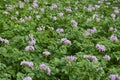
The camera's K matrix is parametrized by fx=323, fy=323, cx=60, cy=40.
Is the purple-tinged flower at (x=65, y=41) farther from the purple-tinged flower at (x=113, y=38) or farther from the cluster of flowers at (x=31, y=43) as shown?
the purple-tinged flower at (x=113, y=38)

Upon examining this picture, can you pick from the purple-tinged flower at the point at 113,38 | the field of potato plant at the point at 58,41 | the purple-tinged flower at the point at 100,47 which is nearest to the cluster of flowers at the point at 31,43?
the field of potato plant at the point at 58,41

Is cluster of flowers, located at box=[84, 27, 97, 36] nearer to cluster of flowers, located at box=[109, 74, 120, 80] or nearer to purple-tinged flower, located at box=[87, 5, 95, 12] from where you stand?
purple-tinged flower, located at box=[87, 5, 95, 12]

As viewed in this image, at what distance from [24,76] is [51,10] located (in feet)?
9.87

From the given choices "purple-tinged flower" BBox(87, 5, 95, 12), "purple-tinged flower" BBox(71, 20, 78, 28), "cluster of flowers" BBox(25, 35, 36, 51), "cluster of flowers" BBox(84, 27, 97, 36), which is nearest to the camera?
"cluster of flowers" BBox(25, 35, 36, 51)

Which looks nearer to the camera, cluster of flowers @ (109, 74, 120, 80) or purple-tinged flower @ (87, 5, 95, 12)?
cluster of flowers @ (109, 74, 120, 80)

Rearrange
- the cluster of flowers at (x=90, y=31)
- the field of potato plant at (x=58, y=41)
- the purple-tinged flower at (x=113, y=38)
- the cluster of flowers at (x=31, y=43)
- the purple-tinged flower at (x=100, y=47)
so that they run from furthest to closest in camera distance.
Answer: the cluster of flowers at (x=90, y=31), the purple-tinged flower at (x=113, y=38), the purple-tinged flower at (x=100, y=47), the cluster of flowers at (x=31, y=43), the field of potato plant at (x=58, y=41)

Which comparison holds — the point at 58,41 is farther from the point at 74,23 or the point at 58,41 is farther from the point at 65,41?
the point at 74,23

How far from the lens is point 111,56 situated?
198 inches

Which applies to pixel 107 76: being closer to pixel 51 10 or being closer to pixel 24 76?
pixel 24 76

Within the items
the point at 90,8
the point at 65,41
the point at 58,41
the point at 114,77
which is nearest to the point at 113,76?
the point at 114,77

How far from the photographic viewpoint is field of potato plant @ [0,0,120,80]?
4.20 m

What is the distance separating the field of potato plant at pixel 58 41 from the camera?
13.8 feet

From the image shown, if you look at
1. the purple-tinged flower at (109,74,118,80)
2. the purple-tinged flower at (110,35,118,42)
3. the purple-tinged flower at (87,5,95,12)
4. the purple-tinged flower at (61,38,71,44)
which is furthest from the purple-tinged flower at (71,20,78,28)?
the purple-tinged flower at (109,74,118,80)

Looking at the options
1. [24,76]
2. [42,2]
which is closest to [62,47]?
[24,76]
